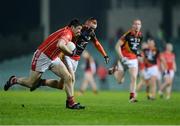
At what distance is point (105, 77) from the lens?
4172 centimetres

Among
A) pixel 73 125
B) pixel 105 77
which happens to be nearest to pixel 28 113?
pixel 73 125

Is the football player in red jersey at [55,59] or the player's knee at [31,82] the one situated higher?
the football player in red jersey at [55,59]

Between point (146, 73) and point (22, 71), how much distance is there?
14.3 metres

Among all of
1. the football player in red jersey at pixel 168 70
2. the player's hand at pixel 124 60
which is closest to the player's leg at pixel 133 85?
the player's hand at pixel 124 60

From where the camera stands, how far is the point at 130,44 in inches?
965

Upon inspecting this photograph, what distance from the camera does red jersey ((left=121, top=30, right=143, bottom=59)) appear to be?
2439 cm

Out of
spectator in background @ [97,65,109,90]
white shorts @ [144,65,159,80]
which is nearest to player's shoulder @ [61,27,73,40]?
white shorts @ [144,65,159,80]

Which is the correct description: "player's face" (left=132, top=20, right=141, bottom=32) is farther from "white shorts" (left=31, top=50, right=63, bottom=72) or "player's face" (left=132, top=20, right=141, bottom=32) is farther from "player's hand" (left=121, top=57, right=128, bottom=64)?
"white shorts" (left=31, top=50, right=63, bottom=72)

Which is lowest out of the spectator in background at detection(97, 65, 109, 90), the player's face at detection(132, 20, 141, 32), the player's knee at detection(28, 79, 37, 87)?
the player's knee at detection(28, 79, 37, 87)

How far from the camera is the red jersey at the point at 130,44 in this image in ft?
80.0

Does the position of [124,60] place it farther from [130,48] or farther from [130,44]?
[130,44]

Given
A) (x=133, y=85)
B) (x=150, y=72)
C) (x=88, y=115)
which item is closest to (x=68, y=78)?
(x=88, y=115)

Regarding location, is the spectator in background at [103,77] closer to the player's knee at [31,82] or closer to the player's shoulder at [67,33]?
the player's knee at [31,82]

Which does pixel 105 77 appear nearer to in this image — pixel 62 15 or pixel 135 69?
pixel 62 15
